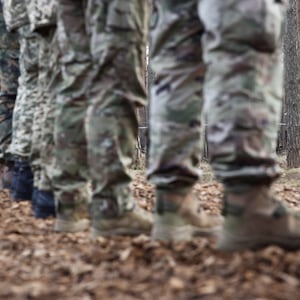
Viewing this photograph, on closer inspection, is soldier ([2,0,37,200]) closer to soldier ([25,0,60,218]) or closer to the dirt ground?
soldier ([25,0,60,218])

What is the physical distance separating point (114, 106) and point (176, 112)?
13.1 inches

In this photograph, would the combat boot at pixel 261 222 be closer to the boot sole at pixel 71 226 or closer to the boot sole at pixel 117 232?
the boot sole at pixel 117 232

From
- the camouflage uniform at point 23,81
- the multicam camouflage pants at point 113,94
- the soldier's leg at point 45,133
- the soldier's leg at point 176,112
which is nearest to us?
the soldier's leg at point 176,112

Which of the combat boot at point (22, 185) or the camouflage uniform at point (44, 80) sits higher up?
the camouflage uniform at point (44, 80)

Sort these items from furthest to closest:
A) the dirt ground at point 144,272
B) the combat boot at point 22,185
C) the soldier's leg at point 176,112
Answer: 1. the combat boot at point 22,185
2. the soldier's leg at point 176,112
3. the dirt ground at point 144,272

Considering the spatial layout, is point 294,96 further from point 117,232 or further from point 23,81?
point 117,232

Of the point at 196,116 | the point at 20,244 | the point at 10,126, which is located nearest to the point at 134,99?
the point at 196,116

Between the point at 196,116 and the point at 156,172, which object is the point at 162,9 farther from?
the point at 156,172

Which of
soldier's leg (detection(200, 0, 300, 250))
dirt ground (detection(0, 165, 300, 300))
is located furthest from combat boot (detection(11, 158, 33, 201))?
soldier's leg (detection(200, 0, 300, 250))

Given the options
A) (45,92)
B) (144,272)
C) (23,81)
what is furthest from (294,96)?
(144,272)

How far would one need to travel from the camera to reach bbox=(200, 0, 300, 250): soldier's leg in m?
1.81

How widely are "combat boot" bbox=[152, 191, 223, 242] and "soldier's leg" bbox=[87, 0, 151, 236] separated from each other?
0.24 meters

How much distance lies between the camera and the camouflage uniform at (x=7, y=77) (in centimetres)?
498

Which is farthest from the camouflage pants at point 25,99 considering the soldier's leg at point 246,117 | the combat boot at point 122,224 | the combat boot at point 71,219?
the soldier's leg at point 246,117
